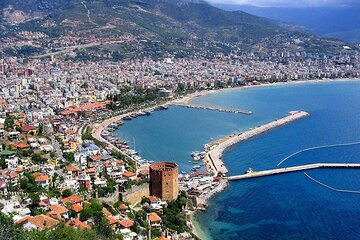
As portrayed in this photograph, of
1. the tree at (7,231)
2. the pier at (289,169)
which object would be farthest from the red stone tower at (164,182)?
the tree at (7,231)

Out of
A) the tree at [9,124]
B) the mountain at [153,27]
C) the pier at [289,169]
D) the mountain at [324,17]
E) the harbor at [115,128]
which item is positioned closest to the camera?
the pier at [289,169]

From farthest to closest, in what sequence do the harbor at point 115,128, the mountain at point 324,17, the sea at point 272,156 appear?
the mountain at point 324,17
the harbor at point 115,128
the sea at point 272,156

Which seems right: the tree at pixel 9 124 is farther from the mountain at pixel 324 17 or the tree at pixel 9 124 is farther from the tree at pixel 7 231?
the mountain at pixel 324 17

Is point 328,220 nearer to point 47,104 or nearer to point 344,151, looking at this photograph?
point 344,151

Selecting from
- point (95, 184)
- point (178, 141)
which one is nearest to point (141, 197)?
point (95, 184)

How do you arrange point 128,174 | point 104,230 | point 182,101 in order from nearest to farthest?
point 104,230, point 128,174, point 182,101

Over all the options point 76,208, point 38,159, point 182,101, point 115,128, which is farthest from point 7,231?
point 182,101

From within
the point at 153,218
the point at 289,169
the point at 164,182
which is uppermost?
the point at 164,182

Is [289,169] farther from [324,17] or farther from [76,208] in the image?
[324,17]
